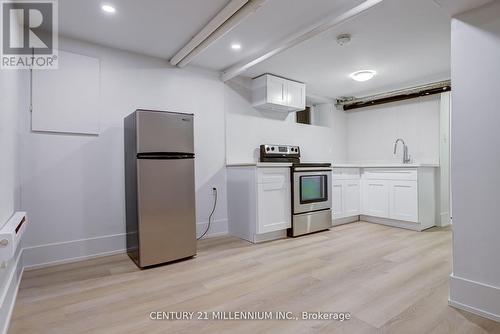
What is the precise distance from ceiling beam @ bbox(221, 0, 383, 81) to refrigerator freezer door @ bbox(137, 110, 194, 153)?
1135mm

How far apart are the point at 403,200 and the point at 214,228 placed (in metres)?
2.81

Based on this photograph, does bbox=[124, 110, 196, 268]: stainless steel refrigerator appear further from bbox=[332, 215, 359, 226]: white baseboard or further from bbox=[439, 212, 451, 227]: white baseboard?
bbox=[439, 212, 451, 227]: white baseboard

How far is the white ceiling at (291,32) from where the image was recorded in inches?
88.8

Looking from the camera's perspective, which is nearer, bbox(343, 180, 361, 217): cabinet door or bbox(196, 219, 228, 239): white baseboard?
bbox(196, 219, 228, 239): white baseboard

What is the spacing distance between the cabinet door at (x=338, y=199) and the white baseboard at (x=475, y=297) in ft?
7.70

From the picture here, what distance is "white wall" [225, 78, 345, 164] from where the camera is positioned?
391 centimetres

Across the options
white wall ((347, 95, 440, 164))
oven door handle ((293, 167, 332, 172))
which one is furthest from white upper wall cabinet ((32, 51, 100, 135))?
white wall ((347, 95, 440, 164))

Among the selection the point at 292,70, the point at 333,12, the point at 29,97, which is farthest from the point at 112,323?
the point at 292,70

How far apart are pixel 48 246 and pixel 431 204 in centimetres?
495

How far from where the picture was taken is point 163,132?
2592mm

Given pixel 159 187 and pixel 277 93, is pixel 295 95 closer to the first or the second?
pixel 277 93

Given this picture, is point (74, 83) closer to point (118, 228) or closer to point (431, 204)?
point (118, 228)
